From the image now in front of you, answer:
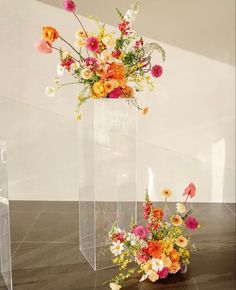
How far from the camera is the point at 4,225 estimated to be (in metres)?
2.37

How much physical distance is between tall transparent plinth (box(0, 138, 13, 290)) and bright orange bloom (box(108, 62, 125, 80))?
71cm

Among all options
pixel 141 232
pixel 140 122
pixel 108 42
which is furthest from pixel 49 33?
pixel 140 122

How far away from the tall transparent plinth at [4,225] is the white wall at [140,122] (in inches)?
72.4

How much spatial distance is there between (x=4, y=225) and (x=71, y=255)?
28.7 inches

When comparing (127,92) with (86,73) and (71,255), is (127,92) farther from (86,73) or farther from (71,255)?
(71,255)

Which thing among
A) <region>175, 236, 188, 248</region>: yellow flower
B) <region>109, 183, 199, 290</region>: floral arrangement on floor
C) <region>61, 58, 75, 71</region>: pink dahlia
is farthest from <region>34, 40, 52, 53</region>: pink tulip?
<region>175, 236, 188, 248</region>: yellow flower

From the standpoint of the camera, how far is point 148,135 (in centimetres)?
427

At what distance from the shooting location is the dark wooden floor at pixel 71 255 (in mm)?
2572

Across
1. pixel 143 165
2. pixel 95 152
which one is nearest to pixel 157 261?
pixel 95 152

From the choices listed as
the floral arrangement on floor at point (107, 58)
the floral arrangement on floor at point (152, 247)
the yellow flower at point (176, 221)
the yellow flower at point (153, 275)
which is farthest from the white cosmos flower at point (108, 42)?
the yellow flower at point (153, 275)

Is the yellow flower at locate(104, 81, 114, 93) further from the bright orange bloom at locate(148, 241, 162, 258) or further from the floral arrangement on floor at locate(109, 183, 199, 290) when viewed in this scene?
the bright orange bloom at locate(148, 241, 162, 258)

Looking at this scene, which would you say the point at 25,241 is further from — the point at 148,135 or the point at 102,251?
the point at 148,135

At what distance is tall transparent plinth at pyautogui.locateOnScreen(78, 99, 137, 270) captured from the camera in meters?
2.61

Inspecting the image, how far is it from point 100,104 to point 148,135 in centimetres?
175
